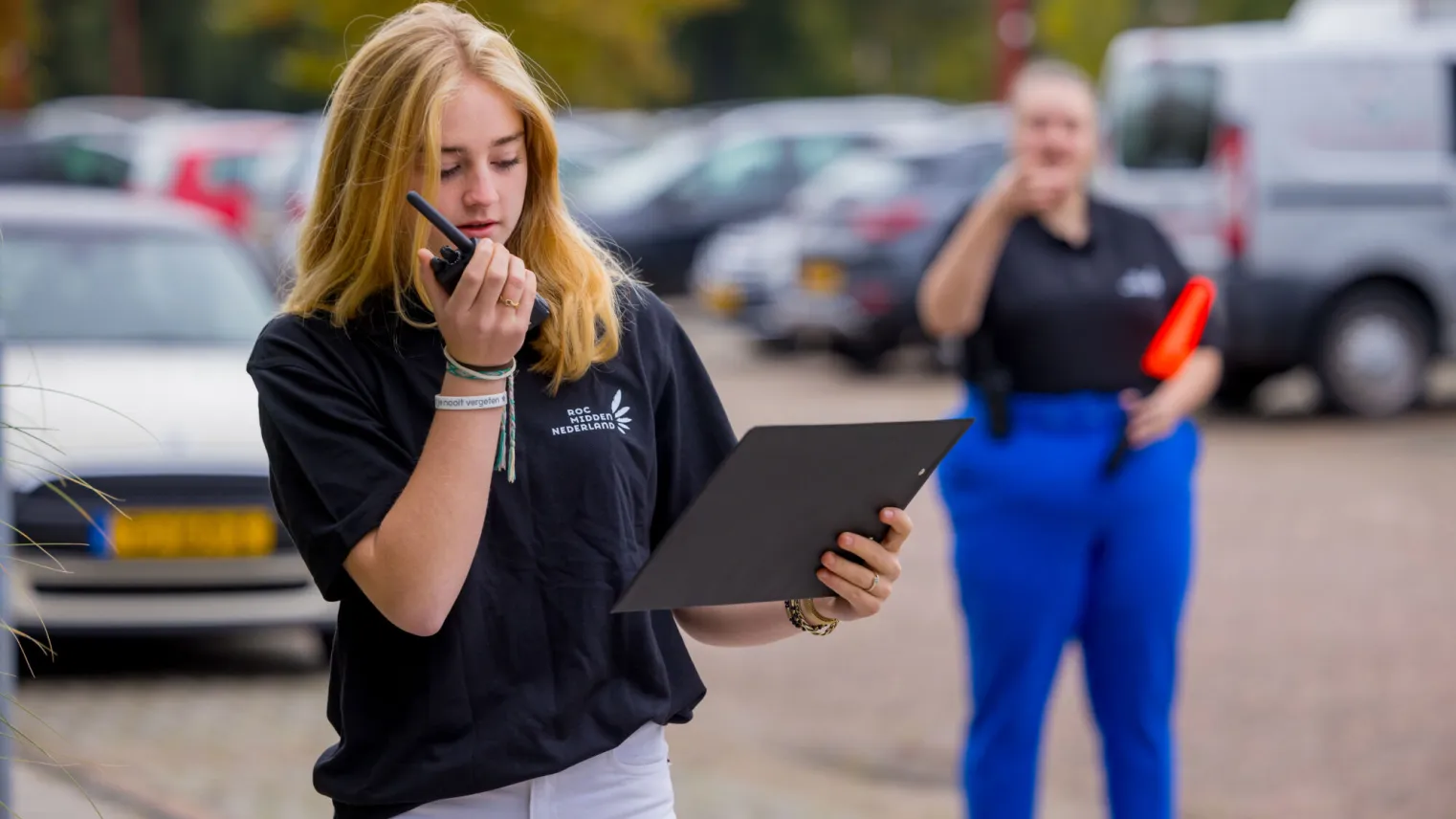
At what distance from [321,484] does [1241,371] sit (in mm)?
12209

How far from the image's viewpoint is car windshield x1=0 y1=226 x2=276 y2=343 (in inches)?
311

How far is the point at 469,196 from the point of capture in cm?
238

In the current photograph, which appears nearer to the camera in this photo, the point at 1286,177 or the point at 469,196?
the point at 469,196

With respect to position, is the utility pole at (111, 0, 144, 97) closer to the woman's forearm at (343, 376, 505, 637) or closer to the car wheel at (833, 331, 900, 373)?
the car wheel at (833, 331, 900, 373)

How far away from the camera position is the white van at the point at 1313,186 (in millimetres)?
12859

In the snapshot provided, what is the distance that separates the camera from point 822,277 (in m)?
15.9

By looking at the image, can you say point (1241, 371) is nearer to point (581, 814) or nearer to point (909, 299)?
point (909, 299)

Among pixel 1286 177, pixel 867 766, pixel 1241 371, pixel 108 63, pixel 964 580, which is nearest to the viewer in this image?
pixel 964 580

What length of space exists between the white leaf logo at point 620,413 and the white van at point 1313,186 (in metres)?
10.8

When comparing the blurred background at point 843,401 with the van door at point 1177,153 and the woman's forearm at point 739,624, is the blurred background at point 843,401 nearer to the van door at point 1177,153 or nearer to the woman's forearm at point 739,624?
the van door at point 1177,153

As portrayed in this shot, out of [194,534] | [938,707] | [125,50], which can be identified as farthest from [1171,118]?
[125,50]

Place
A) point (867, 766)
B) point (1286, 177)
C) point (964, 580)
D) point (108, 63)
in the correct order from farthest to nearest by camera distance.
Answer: point (108, 63) → point (1286, 177) → point (867, 766) → point (964, 580)

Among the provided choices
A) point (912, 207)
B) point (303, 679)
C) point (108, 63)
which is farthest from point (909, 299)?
point (108, 63)

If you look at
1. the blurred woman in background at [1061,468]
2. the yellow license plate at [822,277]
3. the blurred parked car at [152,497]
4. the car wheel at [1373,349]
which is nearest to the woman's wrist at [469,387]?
the blurred woman in background at [1061,468]
